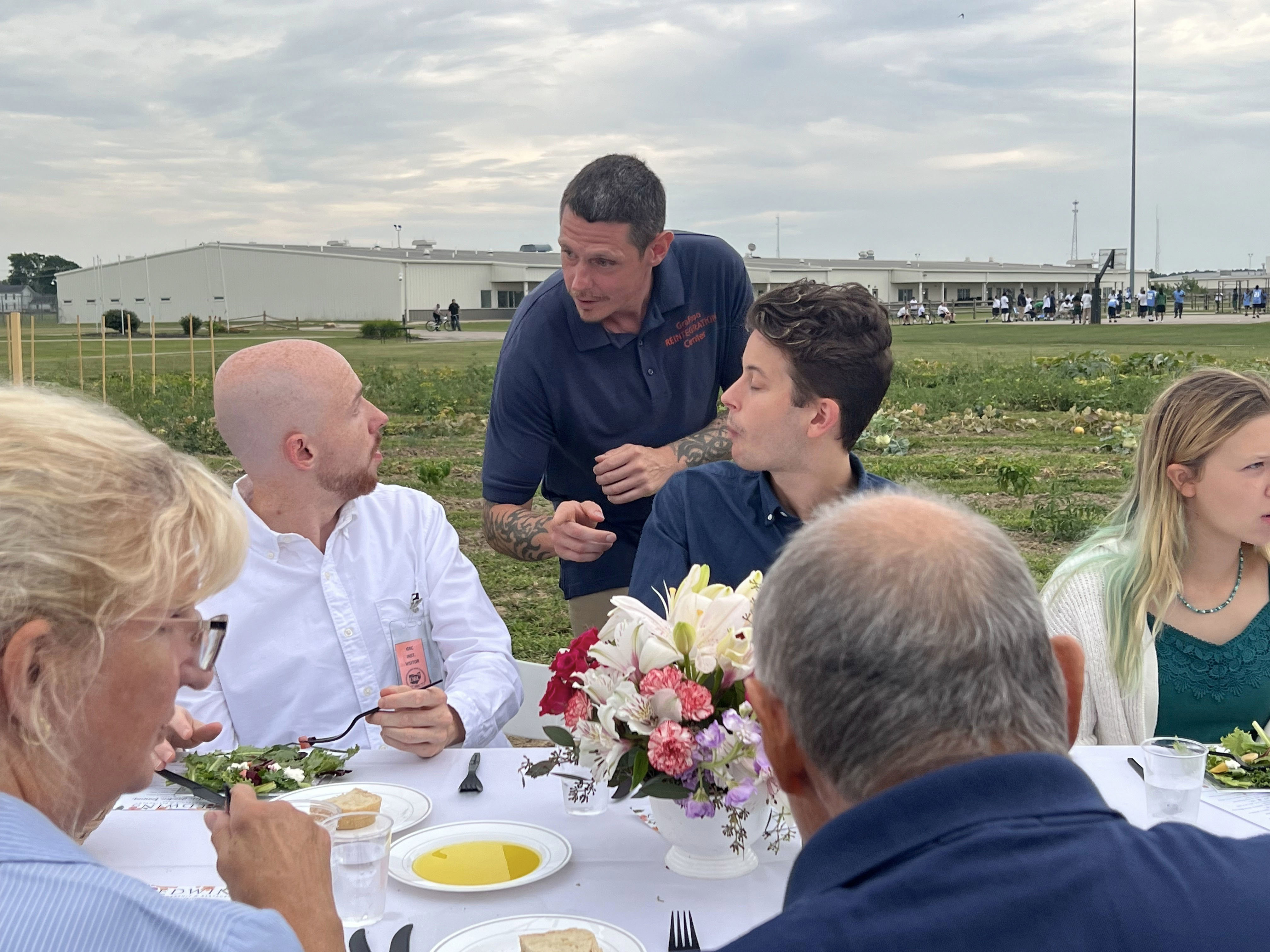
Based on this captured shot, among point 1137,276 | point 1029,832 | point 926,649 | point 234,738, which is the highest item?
point 1137,276

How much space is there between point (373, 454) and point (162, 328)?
49506 millimetres

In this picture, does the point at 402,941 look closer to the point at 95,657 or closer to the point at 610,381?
the point at 95,657

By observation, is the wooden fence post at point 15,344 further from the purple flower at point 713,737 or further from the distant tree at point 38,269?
the distant tree at point 38,269

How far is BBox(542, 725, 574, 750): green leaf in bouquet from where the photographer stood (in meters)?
2.04

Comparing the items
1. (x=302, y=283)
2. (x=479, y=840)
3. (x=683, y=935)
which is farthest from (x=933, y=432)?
(x=302, y=283)

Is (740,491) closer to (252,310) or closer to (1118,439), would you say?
(1118,439)

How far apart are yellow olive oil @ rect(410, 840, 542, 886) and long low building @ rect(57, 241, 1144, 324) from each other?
50.6 metres

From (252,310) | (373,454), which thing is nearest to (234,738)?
(373,454)

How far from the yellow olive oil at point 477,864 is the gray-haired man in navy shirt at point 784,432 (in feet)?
3.36

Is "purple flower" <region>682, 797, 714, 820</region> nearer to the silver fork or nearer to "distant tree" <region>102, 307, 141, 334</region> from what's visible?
the silver fork

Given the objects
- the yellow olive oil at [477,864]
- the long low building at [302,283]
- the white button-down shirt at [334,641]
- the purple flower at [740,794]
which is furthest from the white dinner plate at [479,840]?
the long low building at [302,283]

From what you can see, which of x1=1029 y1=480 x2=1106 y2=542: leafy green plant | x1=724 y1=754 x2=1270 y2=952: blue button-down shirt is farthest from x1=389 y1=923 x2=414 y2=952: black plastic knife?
x1=1029 y1=480 x2=1106 y2=542: leafy green plant

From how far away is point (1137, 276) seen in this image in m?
103

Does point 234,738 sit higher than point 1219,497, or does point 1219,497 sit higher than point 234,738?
point 1219,497
